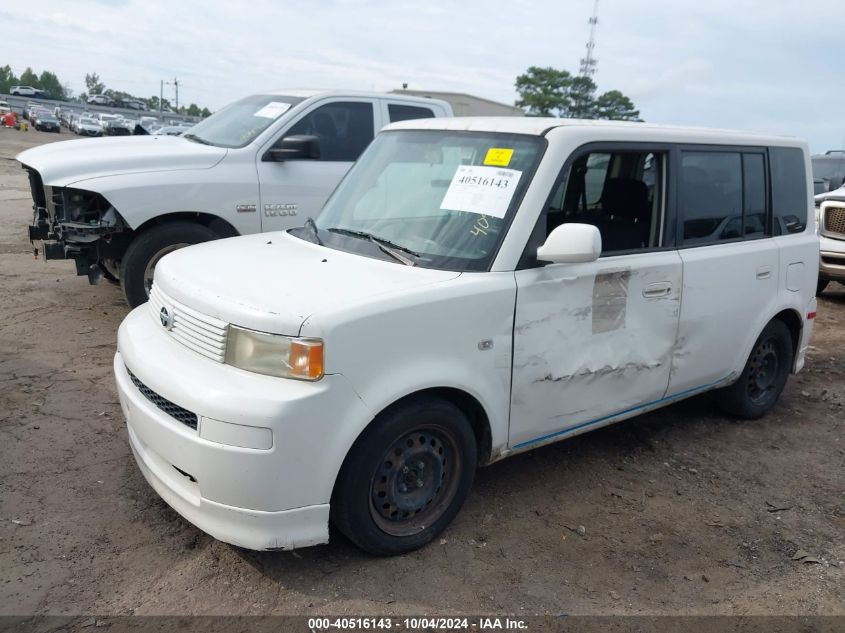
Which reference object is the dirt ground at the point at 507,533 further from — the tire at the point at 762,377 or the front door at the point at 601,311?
the front door at the point at 601,311

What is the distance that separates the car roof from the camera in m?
3.54

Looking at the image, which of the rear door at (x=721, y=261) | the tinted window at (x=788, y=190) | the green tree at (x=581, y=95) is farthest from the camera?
the green tree at (x=581, y=95)

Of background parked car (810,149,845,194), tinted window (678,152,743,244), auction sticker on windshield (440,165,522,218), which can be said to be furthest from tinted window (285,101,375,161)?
background parked car (810,149,845,194)

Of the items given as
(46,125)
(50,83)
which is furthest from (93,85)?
(46,125)

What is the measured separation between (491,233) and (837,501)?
8.64 feet

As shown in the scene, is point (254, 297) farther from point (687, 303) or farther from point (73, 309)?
point (73, 309)

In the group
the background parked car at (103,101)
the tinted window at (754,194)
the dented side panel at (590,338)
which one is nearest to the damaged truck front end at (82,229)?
the dented side panel at (590,338)

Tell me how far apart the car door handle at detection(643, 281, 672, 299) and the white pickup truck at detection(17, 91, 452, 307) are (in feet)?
11.4

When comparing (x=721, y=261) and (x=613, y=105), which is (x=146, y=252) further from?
(x=613, y=105)

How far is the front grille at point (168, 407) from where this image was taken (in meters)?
2.74

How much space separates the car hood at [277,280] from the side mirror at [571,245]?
45 centimetres

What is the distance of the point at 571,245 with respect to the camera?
3.15 metres

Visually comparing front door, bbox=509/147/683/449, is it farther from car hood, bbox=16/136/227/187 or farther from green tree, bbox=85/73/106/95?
green tree, bbox=85/73/106/95

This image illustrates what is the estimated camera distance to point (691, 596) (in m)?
3.04
